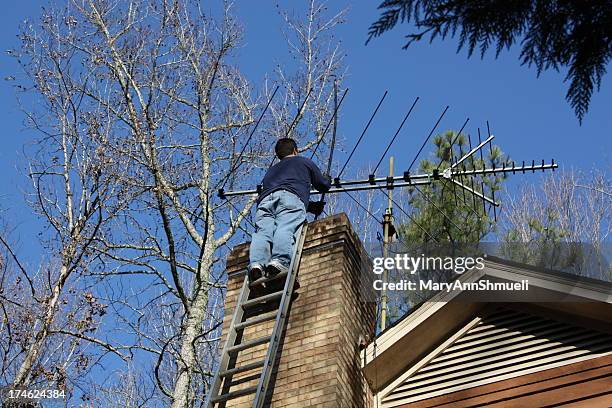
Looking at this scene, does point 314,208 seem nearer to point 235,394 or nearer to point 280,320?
point 280,320

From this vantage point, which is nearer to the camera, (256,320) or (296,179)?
(256,320)

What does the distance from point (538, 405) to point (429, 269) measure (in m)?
3.07

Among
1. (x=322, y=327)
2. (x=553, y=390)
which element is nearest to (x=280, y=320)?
(x=322, y=327)

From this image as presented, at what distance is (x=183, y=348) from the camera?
38.2 feet

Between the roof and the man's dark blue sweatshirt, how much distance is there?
145 centimetres

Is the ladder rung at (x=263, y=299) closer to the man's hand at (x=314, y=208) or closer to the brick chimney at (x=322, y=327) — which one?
the brick chimney at (x=322, y=327)

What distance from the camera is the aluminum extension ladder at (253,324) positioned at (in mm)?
7172

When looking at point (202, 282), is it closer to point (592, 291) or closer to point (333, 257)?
point (333, 257)

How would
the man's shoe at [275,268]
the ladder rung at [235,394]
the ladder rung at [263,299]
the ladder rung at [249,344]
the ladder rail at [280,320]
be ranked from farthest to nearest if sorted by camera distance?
the man's shoe at [275,268], the ladder rung at [263,299], the ladder rung at [249,344], the ladder rung at [235,394], the ladder rail at [280,320]

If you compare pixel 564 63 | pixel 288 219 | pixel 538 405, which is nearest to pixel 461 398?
pixel 538 405

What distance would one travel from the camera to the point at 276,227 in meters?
8.44

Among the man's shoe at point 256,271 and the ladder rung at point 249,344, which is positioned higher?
the man's shoe at point 256,271

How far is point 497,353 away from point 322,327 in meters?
1.49

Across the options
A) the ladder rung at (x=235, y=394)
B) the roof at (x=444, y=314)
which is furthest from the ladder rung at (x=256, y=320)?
the roof at (x=444, y=314)
